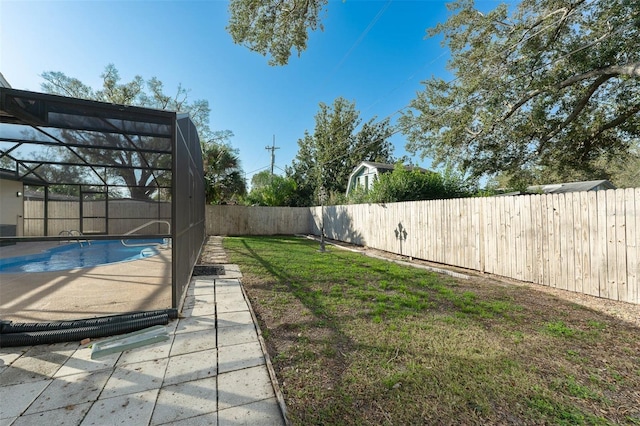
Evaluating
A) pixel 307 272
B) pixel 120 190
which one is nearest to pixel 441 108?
pixel 307 272

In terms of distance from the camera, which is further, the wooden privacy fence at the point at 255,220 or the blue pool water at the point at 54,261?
the wooden privacy fence at the point at 255,220

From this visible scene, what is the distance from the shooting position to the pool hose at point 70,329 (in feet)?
7.62

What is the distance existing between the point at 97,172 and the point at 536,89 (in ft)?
45.1

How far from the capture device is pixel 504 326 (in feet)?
9.27

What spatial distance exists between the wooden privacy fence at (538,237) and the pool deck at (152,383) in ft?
15.9

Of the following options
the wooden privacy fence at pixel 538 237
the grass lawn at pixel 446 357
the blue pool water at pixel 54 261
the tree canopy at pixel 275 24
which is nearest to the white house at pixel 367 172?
the wooden privacy fence at pixel 538 237

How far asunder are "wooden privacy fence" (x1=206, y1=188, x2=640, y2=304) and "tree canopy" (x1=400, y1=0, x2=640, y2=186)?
12.5ft

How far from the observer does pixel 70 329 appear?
2455 millimetres

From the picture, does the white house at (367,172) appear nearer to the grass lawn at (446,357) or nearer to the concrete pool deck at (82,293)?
the grass lawn at (446,357)

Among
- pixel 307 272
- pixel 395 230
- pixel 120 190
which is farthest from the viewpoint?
pixel 120 190

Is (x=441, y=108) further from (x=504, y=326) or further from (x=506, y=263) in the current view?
(x=504, y=326)

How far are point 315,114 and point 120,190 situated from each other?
1821 cm

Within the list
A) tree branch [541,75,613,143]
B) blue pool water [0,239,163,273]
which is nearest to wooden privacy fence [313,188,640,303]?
tree branch [541,75,613,143]

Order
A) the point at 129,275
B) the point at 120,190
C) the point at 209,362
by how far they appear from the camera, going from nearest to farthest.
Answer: the point at 209,362
the point at 129,275
the point at 120,190
